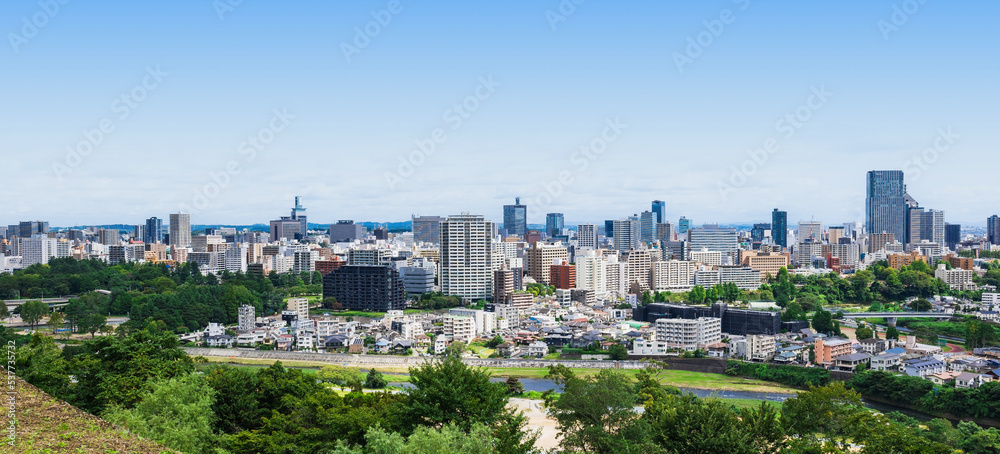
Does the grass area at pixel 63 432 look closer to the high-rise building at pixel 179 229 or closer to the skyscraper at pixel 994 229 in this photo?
the high-rise building at pixel 179 229

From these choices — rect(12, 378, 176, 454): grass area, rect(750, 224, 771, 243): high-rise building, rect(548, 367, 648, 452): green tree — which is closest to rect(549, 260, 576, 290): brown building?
rect(548, 367, 648, 452): green tree

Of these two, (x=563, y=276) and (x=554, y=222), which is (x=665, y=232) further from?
(x=563, y=276)

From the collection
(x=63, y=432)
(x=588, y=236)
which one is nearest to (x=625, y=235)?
(x=588, y=236)

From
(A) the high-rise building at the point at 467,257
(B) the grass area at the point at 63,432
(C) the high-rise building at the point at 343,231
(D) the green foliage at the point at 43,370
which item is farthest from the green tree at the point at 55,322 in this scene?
(C) the high-rise building at the point at 343,231

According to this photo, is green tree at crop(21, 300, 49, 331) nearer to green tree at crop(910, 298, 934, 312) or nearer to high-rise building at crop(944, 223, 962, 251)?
green tree at crop(910, 298, 934, 312)

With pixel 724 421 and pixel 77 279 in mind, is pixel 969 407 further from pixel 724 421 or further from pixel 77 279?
pixel 77 279
